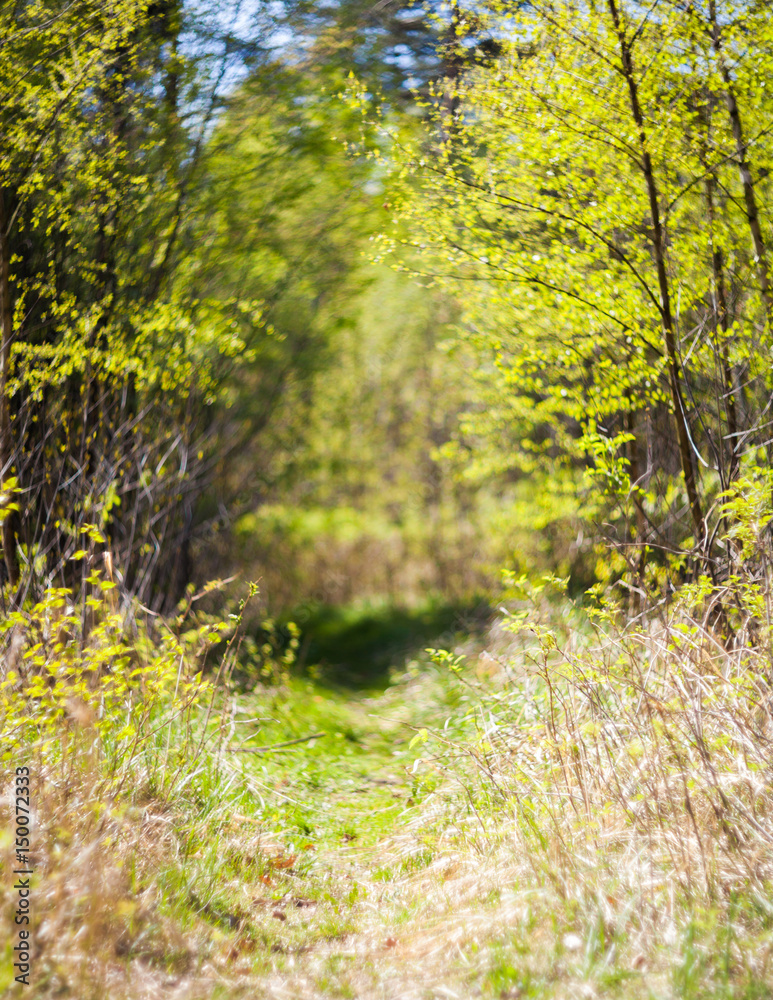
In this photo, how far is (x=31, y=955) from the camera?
223 cm

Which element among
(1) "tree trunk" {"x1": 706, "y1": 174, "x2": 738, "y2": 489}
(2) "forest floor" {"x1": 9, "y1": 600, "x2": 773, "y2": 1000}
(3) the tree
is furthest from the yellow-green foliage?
(1) "tree trunk" {"x1": 706, "y1": 174, "x2": 738, "y2": 489}

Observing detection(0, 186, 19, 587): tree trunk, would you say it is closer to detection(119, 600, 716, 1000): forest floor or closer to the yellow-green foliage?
the yellow-green foliage

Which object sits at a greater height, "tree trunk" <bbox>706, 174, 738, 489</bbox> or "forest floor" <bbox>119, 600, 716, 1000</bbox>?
"tree trunk" <bbox>706, 174, 738, 489</bbox>

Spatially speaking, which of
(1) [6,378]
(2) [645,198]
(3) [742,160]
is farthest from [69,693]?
(3) [742,160]

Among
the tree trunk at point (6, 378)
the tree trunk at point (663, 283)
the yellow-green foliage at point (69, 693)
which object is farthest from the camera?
the tree trunk at point (6, 378)

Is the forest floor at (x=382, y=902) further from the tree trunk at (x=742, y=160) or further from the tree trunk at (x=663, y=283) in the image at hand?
the tree trunk at (x=742, y=160)

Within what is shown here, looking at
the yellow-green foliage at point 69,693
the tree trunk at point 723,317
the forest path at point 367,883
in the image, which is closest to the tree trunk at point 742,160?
the tree trunk at point 723,317

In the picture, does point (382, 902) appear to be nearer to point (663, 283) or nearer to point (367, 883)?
point (367, 883)

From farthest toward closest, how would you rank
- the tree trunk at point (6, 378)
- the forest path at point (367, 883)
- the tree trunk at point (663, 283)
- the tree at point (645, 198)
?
the tree trunk at point (6, 378) → the tree at point (645, 198) → the tree trunk at point (663, 283) → the forest path at point (367, 883)

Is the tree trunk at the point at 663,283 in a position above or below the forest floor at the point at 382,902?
above

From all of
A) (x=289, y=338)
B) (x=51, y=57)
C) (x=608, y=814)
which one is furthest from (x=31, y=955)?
(x=289, y=338)

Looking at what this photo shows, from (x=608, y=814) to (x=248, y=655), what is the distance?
4135 millimetres

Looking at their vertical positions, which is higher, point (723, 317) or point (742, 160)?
point (742, 160)

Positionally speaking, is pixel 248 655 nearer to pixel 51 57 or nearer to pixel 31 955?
pixel 31 955
